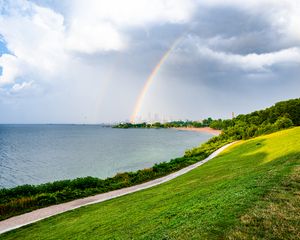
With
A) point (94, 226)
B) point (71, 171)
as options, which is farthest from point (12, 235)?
point (71, 171)

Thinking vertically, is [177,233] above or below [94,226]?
above

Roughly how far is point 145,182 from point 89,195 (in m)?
7.70

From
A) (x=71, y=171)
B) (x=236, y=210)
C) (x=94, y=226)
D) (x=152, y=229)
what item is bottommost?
(x=71, y=171)

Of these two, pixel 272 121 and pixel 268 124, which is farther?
pixel 272 121

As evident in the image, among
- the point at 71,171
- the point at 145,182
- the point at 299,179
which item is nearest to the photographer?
the point at 299,179

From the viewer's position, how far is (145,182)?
30.5m

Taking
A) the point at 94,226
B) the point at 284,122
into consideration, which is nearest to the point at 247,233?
the point at 94,226

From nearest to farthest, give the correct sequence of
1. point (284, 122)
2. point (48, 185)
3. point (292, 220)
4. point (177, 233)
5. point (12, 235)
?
point (292, 220) < point (177, 233) < point (12, 235) < point (48, 185) < point (284, 122)

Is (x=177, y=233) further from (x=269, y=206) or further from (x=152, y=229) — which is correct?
(x=269, y=206)

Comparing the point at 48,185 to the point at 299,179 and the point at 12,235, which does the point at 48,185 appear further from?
the point at 299,179

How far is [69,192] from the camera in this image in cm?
2523

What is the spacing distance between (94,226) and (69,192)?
1357 centimetres

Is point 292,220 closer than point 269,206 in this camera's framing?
Yes

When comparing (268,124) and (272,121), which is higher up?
(272,121)
